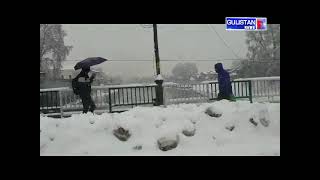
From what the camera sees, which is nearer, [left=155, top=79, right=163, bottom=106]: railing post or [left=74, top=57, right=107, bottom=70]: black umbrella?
[left=74, top=57, right=107, bottom=70]: black umbrella

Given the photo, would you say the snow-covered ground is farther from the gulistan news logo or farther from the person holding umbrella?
the gulistan news logo

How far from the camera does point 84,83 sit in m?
7.09

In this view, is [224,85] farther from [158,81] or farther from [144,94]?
[144,94]

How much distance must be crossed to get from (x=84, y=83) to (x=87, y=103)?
0.46 meters

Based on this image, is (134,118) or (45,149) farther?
(134,118)

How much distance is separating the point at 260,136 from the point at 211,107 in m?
1.08

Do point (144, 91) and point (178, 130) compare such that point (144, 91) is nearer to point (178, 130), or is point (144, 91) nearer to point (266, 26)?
point (178, 130)

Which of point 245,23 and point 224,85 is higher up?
point 245,23

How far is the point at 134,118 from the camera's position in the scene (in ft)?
19.9

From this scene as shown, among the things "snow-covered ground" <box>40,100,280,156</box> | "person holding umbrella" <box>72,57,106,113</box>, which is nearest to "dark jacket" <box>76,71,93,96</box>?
"person holding umbrella" <box>72,57,106,113</box>

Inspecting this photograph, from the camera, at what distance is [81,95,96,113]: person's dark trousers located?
7.16 metres

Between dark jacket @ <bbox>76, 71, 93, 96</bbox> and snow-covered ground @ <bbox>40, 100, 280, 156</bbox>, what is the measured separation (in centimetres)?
98

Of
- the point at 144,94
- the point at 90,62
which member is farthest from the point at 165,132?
the point at 90,62
